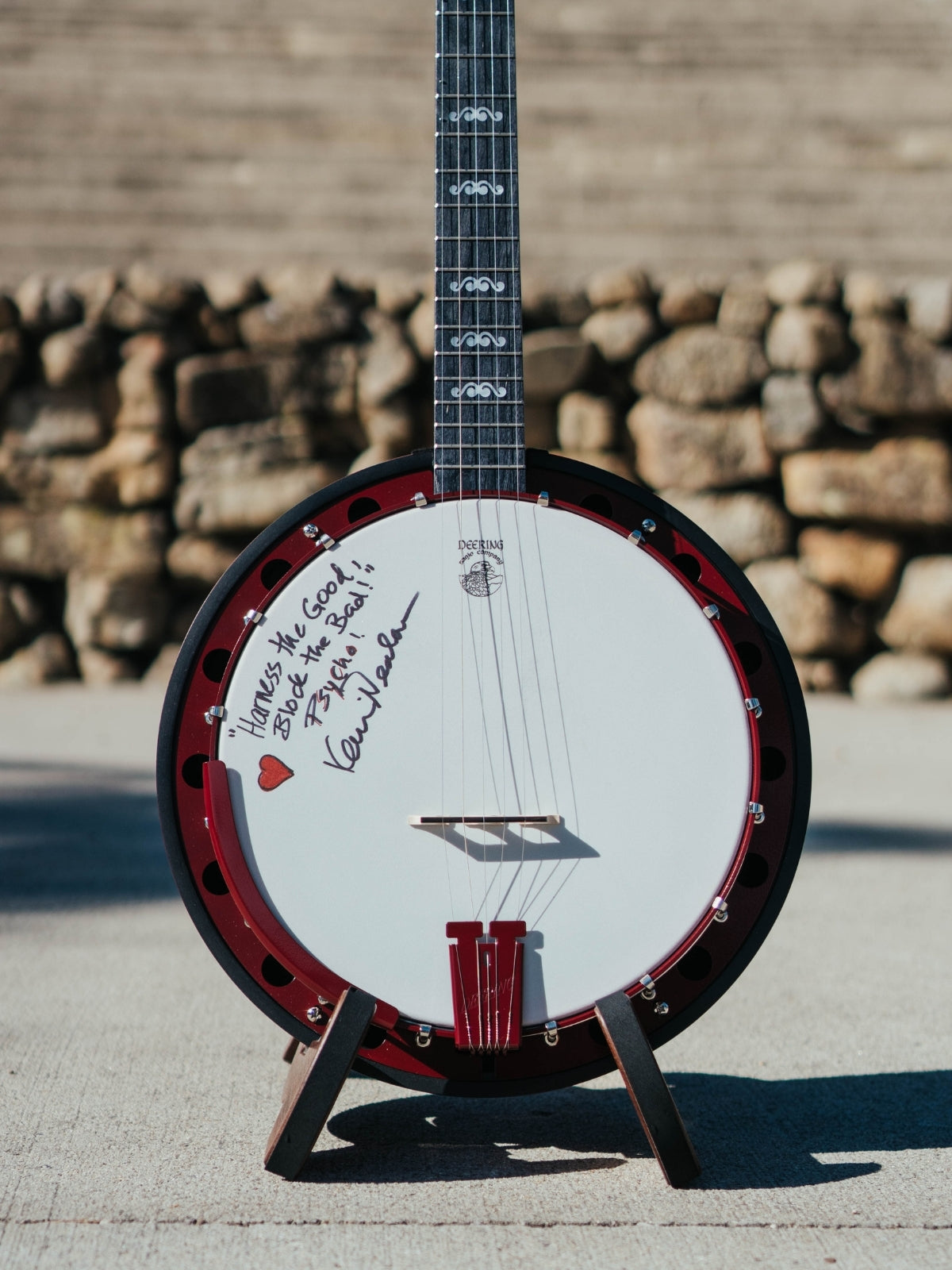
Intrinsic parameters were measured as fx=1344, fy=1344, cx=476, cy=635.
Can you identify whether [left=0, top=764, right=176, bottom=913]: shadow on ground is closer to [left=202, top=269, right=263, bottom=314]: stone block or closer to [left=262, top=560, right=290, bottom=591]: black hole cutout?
[left=262, top=560, right=290, bottom=591]: black hole cutout

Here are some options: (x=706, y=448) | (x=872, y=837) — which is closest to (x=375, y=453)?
(x=706, y=448)

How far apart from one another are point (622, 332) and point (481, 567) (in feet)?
15.8

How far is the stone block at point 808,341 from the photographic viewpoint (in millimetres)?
5969

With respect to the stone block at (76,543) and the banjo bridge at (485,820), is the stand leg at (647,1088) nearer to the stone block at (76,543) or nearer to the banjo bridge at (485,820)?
the banjo bridge at (485,820)

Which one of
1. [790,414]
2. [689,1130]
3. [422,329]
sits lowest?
[689,1130]

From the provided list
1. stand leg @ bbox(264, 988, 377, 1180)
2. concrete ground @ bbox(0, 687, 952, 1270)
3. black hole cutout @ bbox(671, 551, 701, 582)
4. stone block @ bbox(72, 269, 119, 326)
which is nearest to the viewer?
concrete ground @ bbox(0, 687, 952, 1270)

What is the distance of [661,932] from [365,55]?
6067 mm

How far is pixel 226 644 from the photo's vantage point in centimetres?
158

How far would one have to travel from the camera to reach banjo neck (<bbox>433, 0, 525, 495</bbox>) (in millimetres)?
1664

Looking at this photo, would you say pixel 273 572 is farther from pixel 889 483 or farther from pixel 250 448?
pixel 889 483

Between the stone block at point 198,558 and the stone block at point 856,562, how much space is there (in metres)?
2.62

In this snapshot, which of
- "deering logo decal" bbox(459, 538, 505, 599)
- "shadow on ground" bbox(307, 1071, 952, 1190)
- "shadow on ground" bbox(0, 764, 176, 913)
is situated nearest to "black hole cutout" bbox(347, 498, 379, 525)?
"deering logo decal" bbox(459, 538, 505, 599)

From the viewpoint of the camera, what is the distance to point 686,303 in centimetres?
621

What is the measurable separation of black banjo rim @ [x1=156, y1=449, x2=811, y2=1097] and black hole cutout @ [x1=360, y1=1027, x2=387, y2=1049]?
0.4 inches
